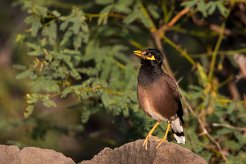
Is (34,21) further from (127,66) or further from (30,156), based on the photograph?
(30,156)

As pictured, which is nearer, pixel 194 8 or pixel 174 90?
pixel 174 90

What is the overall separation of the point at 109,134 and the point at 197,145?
3.05 metres

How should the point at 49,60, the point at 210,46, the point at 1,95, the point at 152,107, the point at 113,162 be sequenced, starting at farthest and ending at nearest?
the point at 1,95, the point at 210,46, the point at 49,60, the point at 152,107, the point at 113,162

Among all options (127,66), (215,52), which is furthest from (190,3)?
(127,66)

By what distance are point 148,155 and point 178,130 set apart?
2.46m

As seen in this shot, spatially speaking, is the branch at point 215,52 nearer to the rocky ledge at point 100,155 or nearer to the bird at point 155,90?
the bird at point 155,90

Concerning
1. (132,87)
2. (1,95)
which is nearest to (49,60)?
(132,87)

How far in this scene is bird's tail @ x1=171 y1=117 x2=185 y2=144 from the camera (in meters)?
8.23

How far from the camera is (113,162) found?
19.4 ft

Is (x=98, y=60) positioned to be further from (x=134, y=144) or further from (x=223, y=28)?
(x=134, y=144)

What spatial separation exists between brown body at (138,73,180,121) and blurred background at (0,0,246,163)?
84cm

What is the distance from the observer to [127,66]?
966 centimetres

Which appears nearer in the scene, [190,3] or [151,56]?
[151,56]

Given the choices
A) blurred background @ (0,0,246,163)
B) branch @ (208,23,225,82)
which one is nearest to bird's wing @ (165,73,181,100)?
blurred background @ (0,0,246,163)
